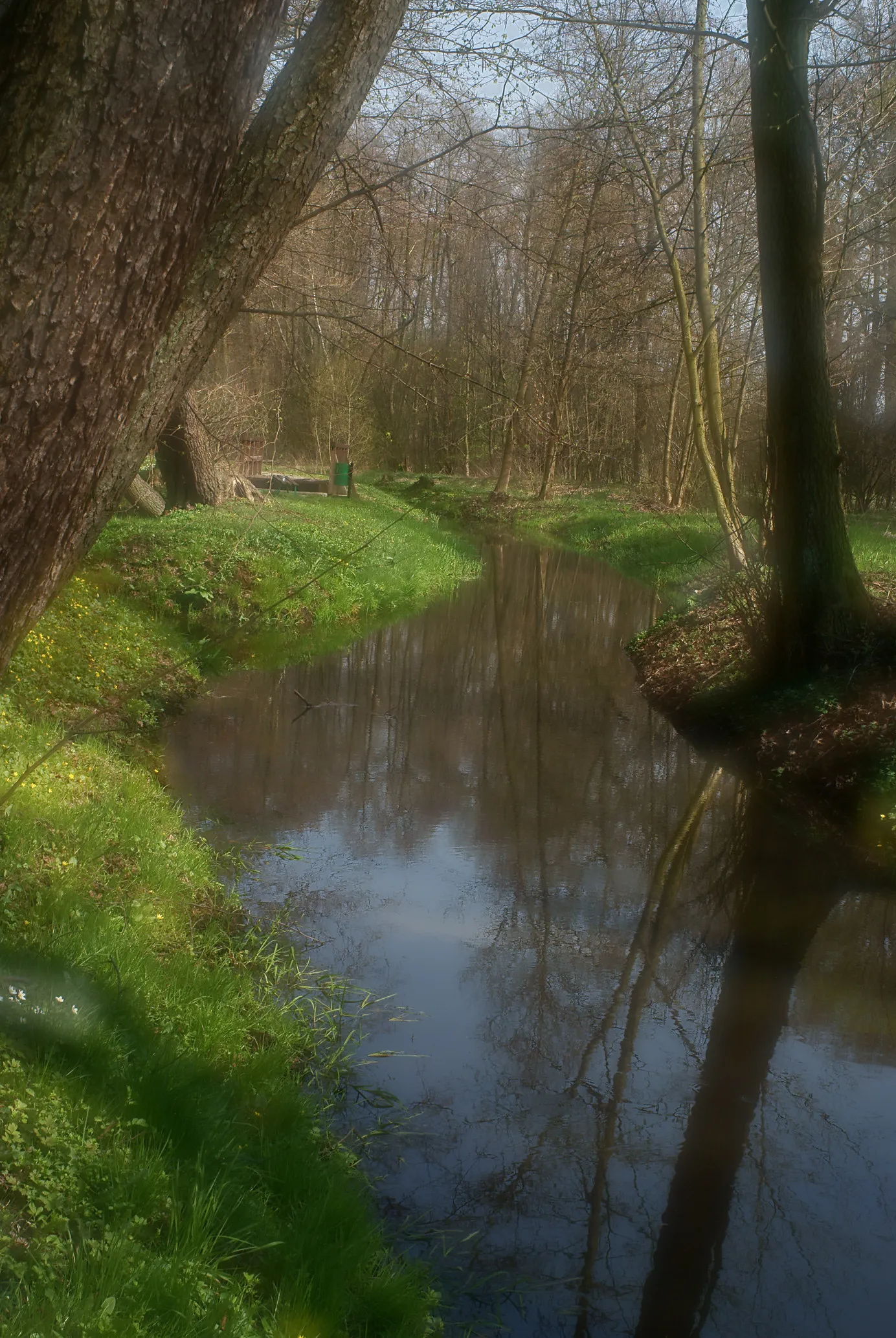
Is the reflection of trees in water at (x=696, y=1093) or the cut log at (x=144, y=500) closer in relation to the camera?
the reflection of trees in water at (x=696, y=1093)

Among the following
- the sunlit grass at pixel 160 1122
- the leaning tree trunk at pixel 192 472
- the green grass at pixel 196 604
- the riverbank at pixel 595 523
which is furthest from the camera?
the riverbank at pixel 595 523

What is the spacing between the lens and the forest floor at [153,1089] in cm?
287

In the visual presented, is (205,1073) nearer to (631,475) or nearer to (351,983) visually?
(351,983)

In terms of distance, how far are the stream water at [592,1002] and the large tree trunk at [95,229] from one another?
8.57ft

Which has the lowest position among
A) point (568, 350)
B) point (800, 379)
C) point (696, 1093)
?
point (696, 1093)

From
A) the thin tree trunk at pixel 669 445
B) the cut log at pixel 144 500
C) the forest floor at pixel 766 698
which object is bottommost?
the forest floor at pixel 766 698

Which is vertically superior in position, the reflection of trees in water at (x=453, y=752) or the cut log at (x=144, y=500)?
the cut log at (x=144, y=500)

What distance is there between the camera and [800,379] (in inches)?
380

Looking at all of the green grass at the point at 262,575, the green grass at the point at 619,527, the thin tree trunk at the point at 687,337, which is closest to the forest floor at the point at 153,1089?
the green grass at the point at 262,575

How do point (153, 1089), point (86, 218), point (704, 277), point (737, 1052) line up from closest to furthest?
point (86, 218)
point (153, 1089)
point (737, 1052)
point (704, 277)

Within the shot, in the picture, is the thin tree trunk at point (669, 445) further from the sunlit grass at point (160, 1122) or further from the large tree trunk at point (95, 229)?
the large tree trunk at point (95, 229)

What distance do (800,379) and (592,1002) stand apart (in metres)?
6.24

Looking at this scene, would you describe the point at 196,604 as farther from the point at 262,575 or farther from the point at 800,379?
the point at 800,379

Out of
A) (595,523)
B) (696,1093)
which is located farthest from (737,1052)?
(595,523)
